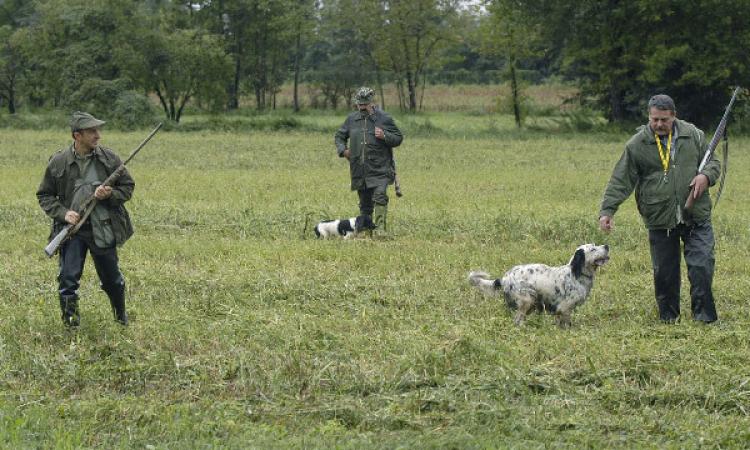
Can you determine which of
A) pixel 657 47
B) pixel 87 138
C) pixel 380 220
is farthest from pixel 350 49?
pixel 87 138

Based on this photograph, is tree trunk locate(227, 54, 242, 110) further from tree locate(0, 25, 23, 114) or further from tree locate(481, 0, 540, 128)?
tree locate(481, 0, 540, 128)

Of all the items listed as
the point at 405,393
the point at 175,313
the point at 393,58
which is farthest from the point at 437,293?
the point at 393,58

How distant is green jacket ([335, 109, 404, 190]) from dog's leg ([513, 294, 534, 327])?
18.4 ft

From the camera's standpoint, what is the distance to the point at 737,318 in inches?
394

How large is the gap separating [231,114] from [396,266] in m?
44.8

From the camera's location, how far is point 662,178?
9766mm

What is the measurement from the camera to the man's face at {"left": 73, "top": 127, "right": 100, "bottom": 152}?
905 cm

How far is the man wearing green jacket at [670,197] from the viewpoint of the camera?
970cm

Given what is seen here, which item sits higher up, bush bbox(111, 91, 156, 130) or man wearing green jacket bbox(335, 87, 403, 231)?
man wearing green jacket bbox(335, 87, 403, 231)

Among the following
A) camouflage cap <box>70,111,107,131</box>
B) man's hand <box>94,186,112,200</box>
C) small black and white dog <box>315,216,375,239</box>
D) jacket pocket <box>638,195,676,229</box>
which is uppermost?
camouflage cap <box>70,111,107,131</box>

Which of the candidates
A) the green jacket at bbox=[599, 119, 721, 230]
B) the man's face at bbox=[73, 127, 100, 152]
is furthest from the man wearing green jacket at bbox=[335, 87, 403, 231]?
the man's face at bbox=[73, 127, 100, 152]

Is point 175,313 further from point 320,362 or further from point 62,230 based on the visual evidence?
point 320,362

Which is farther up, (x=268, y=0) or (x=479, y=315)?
(x=268, y=0)

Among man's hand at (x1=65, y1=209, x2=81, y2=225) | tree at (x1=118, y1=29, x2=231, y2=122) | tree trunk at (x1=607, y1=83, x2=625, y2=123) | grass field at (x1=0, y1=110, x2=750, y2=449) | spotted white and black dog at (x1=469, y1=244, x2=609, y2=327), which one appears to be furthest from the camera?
tree at (x1=118, y1=29, x2=231, y2=122)
